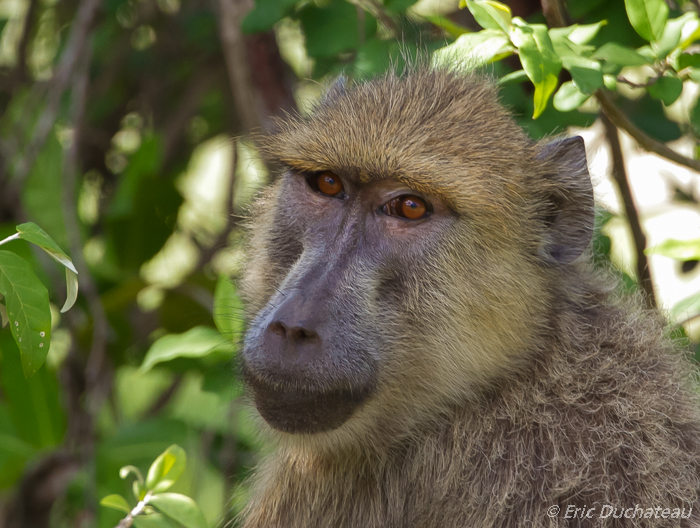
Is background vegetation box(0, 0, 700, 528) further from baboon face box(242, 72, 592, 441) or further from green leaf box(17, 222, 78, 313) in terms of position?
baboon face box(242, 72, 592, 441)

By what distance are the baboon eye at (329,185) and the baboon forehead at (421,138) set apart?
3 centimetres

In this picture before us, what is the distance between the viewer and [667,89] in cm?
269

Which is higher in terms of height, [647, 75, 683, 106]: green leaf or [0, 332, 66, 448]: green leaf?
[647, 75, 683, 106]: green leaf

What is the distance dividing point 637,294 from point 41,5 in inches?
177

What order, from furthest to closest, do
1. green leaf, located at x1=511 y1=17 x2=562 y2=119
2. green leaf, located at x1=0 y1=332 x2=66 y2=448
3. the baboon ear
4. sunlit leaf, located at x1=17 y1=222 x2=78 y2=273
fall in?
green leaf, located at x1=0 y1=332 x2=66 y2=448 → the baboon ear → green leaf, located at x1=511 y1=17 x2=562 y2=119 → sunlit leaf, located at x1=17 y1=222 x2=78 y2=273

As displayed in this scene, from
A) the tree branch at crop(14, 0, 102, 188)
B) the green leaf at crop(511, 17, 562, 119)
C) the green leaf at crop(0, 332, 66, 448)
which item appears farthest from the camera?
the tree branch at crop(14, 0, 102, 188)

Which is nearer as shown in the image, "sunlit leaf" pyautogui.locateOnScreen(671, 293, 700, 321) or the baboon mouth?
the baboon mouth

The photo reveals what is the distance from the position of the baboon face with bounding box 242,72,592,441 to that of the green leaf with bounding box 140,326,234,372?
28 cm

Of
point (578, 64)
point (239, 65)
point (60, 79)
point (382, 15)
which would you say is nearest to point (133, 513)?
point (578, 64)

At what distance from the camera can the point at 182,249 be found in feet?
21.2

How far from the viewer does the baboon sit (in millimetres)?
2496

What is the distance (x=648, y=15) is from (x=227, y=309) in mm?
1885

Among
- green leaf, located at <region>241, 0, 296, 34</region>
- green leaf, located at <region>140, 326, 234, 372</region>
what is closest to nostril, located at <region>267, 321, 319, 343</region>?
green leaf, located at <region>140, 326, 234, 372</region>

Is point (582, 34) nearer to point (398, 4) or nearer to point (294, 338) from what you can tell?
point (398, 4)
